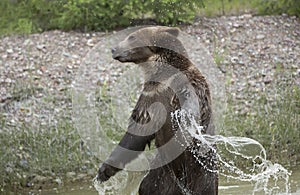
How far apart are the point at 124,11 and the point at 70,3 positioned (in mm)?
940

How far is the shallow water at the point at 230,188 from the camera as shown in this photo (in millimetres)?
8047

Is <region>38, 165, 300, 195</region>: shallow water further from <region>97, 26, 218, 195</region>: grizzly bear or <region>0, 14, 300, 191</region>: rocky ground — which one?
<region>97, 26, 218, 195</region>: grizzly bear

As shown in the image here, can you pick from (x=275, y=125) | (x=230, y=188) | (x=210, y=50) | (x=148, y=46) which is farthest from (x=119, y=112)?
A: (x=148, y=46)

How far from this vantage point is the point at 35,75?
39.4 feet

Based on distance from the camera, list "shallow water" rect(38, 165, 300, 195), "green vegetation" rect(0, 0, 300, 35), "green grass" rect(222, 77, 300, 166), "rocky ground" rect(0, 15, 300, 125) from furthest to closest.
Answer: "green vegetation" rect(0, 0, 300, 35), "rocky ground" rect(0, 15, 300, 125), "green grass" rect(222, 77, 300, 166), "shallow water" rect(38, 165, 300, 195)

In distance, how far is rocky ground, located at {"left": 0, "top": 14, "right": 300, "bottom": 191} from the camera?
11031 millimetres

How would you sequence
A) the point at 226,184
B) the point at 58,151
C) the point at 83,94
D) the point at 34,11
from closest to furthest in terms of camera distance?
the point at 226,184 < the point at 58,151 < the point at 83,94 < the point at 34,11

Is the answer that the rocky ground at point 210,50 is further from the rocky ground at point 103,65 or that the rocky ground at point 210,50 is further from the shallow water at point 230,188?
the shallow water at point 230,188

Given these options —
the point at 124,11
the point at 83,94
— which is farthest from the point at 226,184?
the point at 124,11

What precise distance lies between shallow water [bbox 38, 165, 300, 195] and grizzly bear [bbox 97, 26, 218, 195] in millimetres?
1843

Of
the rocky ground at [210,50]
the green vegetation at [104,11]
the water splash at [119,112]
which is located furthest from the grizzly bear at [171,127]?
the green vegetation at [104,11]

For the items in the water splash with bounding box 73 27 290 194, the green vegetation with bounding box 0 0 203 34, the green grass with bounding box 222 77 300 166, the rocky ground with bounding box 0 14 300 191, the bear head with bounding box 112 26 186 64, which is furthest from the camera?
the green vegetation with bounding box 0 0 203 34

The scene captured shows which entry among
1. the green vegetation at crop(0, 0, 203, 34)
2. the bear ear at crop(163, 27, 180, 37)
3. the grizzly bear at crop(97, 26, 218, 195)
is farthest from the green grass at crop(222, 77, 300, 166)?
the bear ear at crop(163, 27, 180, 37)

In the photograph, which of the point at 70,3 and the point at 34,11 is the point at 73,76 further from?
the point at 34,11
